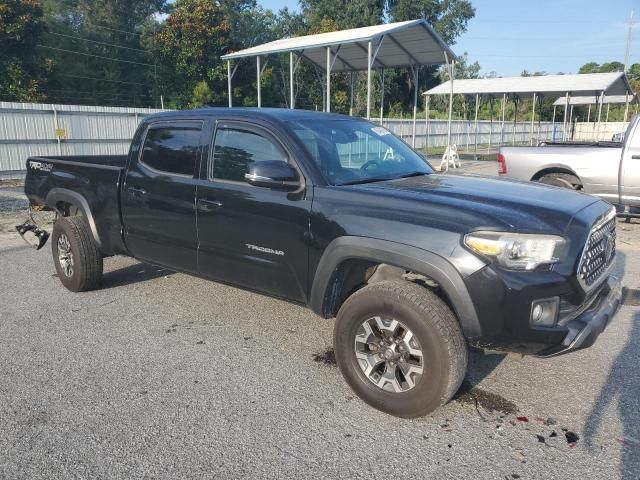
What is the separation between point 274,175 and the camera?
11.2ft

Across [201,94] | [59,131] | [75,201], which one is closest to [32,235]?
[75,201]

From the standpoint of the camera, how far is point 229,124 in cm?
409

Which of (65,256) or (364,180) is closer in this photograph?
(364,180)

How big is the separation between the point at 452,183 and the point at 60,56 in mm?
42241

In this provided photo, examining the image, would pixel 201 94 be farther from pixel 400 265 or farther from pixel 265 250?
pixel 400 265

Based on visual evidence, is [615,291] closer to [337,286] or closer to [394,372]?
[394,372]

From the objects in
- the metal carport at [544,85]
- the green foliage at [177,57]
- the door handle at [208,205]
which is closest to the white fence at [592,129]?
the metal carport at [544,85]

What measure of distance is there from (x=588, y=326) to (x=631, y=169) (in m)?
6.19

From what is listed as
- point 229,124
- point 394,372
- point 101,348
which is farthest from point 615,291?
point 101,348

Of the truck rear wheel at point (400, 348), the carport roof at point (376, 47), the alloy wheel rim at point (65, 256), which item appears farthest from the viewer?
the carport roof at point (376, 47)

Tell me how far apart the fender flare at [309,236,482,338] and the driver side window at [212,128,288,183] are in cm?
91

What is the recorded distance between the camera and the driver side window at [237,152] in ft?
12.7

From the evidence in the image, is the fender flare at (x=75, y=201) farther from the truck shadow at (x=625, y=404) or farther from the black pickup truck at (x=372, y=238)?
the truck shadow at (x=625, y=404)

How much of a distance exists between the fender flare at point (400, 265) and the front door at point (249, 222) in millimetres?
190
